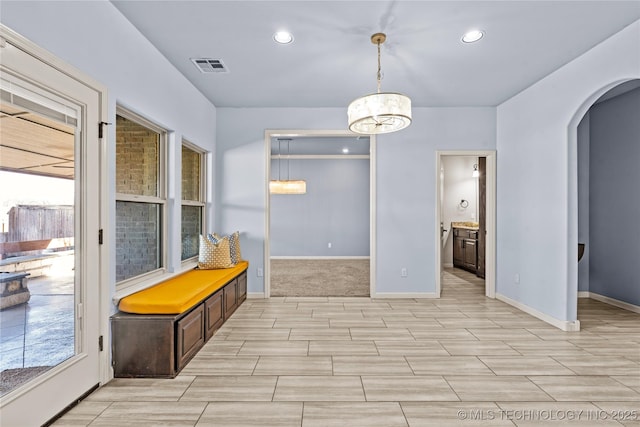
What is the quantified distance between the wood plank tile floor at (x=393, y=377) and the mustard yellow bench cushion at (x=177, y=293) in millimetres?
497

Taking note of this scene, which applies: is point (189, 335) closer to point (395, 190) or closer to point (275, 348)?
point (275, 348)

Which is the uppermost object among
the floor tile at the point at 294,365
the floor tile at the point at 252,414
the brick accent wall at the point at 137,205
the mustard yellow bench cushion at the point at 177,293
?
the brick accent wall at the point at 137,205

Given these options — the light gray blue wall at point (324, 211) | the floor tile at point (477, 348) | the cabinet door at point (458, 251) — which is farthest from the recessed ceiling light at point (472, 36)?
the light gray blue wall at point (324, 211)

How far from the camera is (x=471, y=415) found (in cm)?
208

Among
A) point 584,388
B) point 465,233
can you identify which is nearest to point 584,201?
point 465,233

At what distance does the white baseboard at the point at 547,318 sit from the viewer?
3604 millimetres

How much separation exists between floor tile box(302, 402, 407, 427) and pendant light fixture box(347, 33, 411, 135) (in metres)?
2.10

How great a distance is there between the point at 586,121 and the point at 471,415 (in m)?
4.90

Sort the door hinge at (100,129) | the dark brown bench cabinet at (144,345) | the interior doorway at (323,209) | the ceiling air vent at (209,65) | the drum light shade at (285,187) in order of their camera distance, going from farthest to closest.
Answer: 1. the interior doorway at (323,209)
2. the drum light shade at (285,187)
3. the ceiling air vent at (209,65)
4. the dark brown bench cabinet at (144,345)
5. the door hinge at (100,129)

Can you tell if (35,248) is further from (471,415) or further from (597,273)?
(597,273)

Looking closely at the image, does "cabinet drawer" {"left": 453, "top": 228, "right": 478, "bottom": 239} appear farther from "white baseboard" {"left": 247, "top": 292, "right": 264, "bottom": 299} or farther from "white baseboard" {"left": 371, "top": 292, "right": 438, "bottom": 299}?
"white baseboard" {"left": 247, "top": 292, "right": 264, "bottom": 299}

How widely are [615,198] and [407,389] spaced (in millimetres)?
4346

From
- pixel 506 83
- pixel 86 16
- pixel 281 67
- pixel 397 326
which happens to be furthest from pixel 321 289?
pixel 86 16

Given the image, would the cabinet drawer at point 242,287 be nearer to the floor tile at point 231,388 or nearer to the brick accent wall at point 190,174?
the brick accent wall at point 190,174
